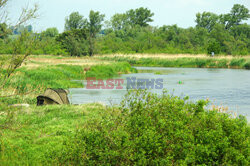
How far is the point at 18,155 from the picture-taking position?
5602 mm

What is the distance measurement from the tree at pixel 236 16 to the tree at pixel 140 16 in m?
23.3

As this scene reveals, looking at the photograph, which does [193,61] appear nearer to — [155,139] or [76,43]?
[76,43]

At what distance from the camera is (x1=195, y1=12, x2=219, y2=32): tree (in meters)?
86.1

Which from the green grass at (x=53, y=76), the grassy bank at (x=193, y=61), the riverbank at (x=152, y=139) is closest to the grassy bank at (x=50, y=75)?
the green grass at (x=53, y=76)

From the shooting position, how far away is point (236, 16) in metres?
83.8

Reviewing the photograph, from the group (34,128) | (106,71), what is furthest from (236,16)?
(34,128)

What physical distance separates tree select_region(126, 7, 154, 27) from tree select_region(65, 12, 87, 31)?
16.6 m

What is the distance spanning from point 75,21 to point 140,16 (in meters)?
21.8

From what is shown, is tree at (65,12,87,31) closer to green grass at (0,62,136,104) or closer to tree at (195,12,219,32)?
tree at (195,12,219,32)

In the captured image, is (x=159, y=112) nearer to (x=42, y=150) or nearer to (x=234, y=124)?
(x=234, y=124)

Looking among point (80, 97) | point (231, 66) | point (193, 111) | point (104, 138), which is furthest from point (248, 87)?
point (231, 66)

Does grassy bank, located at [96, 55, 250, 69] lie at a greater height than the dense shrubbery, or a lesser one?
greater

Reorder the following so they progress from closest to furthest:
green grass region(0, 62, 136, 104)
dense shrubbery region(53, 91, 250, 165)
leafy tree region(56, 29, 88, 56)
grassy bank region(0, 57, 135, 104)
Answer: dense shrubbery region(53, 91, 250, 165) < grassy bank region(0, 57, 135, 104) < green grass region(0, 62, 136, 104) < leafy tree region(56, 29, 88, 56)

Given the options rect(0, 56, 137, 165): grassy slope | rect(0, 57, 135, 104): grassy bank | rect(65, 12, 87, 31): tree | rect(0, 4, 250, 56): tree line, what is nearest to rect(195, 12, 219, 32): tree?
rect(0, 4, 250, 56): tree line
